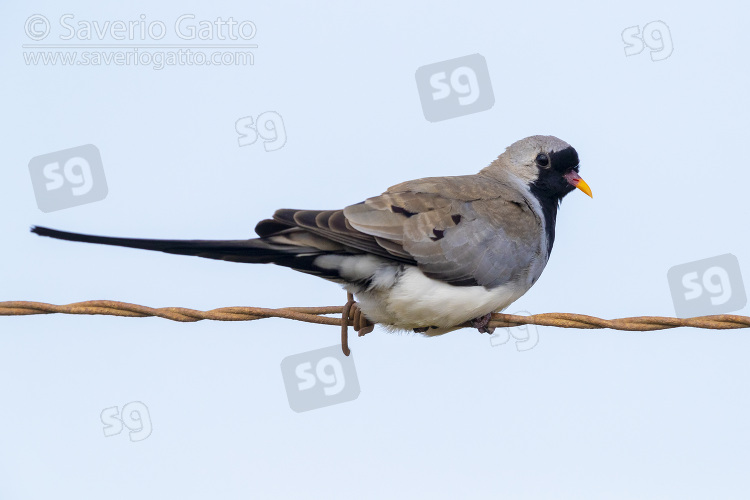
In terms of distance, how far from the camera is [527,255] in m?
6.51

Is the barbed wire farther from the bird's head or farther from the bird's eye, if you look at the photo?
the bird's eye

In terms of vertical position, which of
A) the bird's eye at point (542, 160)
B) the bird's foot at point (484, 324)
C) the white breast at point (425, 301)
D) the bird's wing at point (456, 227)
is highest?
the bird's eye at point (542, 160)

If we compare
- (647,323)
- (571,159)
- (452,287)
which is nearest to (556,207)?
(571,159)

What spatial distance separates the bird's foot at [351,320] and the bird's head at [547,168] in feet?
6.69

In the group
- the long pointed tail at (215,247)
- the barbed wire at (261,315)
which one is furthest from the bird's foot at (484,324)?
the long pointed tail at (215,247)

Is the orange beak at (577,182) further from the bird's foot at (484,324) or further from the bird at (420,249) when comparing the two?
the bird's foot at (484,324)

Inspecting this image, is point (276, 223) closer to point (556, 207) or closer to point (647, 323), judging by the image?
point (647, 323)

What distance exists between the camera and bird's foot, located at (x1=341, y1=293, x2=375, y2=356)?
241 inches

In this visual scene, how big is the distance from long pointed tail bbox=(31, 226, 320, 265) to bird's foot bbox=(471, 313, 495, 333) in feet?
4.26

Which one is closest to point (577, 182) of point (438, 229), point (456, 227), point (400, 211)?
point (456, 227)

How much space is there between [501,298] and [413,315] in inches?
25.2

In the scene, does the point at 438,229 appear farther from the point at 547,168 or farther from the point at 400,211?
the point at 547,168

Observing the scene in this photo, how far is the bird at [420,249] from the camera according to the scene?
5695 mm

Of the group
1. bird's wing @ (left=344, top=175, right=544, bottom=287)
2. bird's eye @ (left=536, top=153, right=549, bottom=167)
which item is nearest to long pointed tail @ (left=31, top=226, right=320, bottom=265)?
bird's wing @ (left=344, top=175, right=544, bottom=287)
